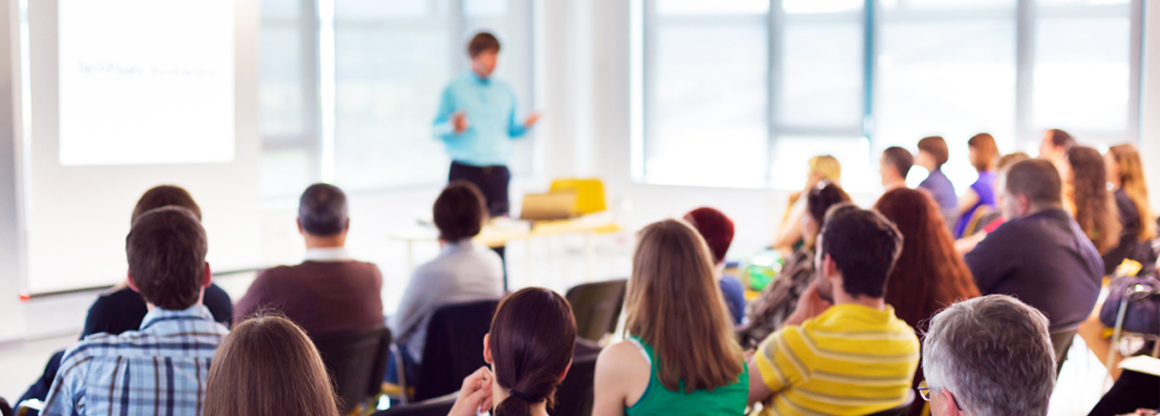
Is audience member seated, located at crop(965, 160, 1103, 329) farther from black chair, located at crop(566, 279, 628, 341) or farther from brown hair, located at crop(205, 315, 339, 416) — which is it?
brown hair, located at crop(205, 315, 339, 416)

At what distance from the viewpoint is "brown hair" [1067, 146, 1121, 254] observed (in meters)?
4.64

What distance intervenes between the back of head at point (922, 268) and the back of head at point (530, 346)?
149 cm

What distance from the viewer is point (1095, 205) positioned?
466 cm

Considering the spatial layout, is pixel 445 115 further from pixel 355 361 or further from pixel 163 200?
pixel 355 361

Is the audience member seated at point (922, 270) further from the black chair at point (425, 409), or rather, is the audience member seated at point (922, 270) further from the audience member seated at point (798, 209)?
the black chair at point (425, 409)

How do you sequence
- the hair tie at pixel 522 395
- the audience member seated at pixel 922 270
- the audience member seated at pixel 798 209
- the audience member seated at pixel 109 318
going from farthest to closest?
the audience member seated at pixel 798 209 < the audience member seated at pixel 922 270 < the audience member seated at pixel 109 318 < the hair tie at pixel 522 395

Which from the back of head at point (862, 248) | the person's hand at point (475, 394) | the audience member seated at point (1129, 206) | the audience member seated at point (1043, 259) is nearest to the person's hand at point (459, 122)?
the audience member seated at point (1043, 259)

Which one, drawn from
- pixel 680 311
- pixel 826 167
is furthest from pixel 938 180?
pixel 680 311

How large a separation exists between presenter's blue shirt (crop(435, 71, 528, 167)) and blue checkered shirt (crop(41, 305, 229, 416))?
14.0ft

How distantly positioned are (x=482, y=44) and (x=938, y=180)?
2.90 meters

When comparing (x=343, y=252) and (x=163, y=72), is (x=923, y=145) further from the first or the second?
(x=163, y=72)

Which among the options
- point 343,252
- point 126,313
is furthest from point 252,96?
point 126,313

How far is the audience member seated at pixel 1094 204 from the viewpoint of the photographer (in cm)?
464

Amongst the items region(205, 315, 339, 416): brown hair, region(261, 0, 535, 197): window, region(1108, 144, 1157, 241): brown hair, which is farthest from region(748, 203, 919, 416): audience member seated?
region(261, 0, 535, 197): window
